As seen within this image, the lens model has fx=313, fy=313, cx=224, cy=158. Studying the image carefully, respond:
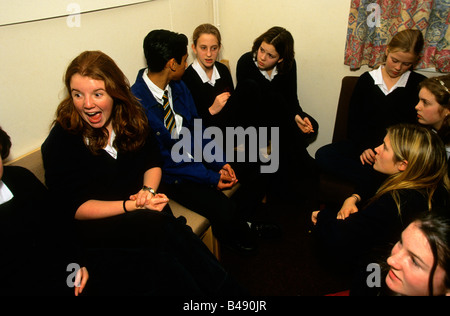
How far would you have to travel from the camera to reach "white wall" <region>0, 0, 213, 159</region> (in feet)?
4.80

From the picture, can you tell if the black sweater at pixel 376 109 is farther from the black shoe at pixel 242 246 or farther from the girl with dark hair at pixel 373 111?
the black shoe at pixel 242 246

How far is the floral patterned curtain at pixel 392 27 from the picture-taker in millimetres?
1991

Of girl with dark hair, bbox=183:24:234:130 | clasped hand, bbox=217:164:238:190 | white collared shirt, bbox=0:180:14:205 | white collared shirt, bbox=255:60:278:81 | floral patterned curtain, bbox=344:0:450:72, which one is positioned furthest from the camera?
white collared shirt, bbox=255:60:278:81

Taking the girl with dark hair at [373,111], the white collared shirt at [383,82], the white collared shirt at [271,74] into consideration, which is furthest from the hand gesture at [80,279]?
the white collared shirt at [383,82]

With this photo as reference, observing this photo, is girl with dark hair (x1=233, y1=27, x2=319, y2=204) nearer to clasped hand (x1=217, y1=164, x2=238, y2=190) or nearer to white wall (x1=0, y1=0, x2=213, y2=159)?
clasped hand (x1=217, y1=164, x2=238, y2=190)

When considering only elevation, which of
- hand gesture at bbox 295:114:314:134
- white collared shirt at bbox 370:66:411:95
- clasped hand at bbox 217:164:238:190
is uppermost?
white collared shirt at bbox 370:66:411:95

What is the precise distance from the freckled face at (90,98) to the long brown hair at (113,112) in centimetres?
2

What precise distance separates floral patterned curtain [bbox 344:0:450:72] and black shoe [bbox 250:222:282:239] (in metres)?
1.33

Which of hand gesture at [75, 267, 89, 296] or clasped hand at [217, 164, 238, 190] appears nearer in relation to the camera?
hand gesture at [75, 267, 89, 296]

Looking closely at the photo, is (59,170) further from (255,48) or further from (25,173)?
(255,48)

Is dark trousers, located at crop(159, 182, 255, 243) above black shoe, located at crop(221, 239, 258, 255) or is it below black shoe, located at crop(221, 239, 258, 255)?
above

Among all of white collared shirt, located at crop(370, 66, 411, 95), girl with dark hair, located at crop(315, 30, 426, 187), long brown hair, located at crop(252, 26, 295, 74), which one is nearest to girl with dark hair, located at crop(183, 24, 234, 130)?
long brown hair, located at crop(252, 26, 295, 74)

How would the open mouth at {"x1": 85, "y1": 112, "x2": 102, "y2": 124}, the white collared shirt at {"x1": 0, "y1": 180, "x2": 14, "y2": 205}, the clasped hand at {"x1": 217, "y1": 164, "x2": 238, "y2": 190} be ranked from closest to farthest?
the white collared shirt at {"x1": 0, "y1": 180, "x2": 14, "y2": 205} < the open mouth at {"x1": 85, "y1": 112, "x2": 102, "y2": 124} < the clasped hand at {"x1": 217, "y1": 164, "x2": 238, "y2": 190}
